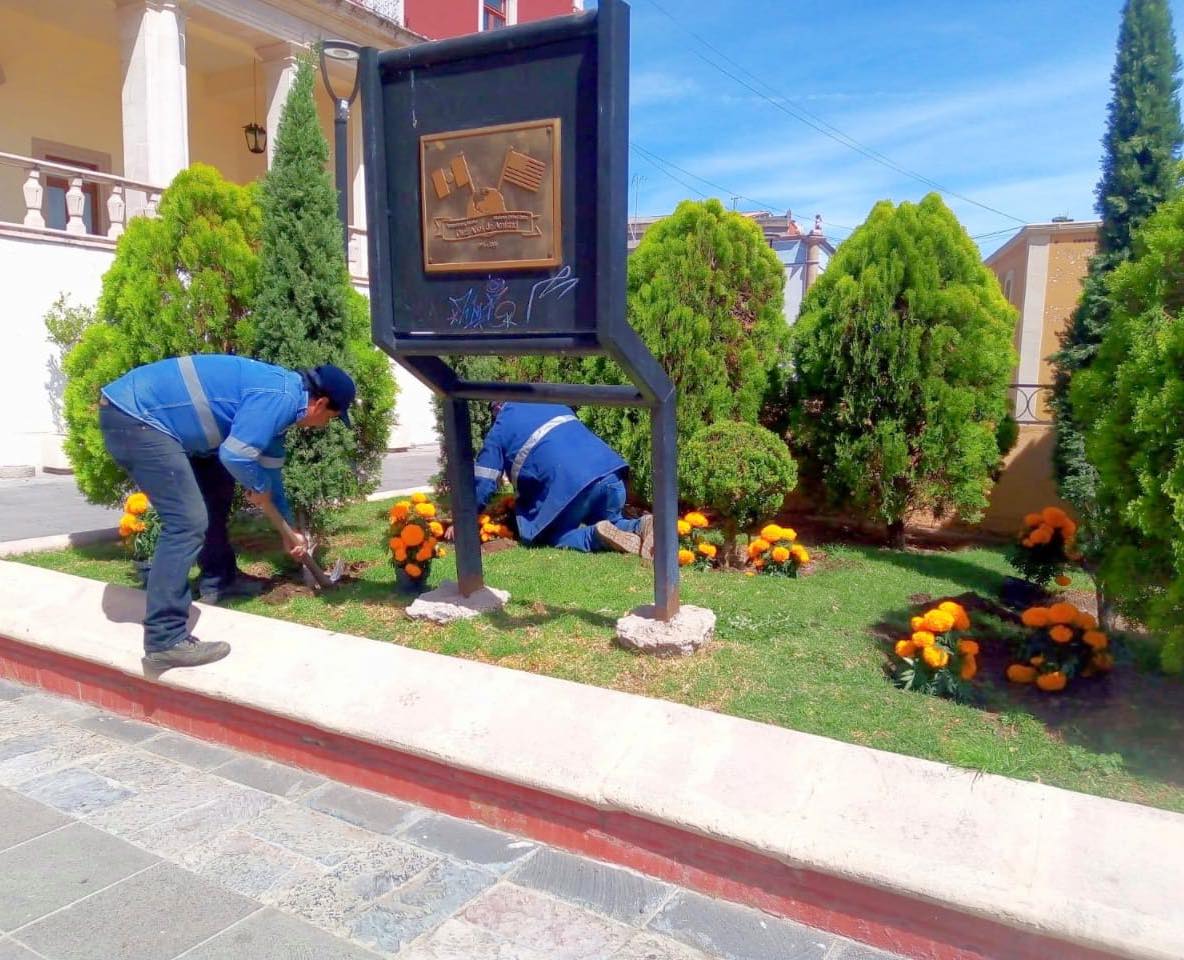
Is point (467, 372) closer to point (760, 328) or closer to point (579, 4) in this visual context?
point (760, 328)

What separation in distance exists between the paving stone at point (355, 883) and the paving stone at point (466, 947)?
0.25 meters

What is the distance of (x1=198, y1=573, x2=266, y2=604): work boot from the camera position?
17.1 feet

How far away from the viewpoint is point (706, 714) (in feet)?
9.97

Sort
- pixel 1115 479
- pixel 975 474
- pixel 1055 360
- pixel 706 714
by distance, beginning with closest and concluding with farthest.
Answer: pixel 706 714 < pixel 1115 479 < pixel 975 474 < pixel 1055 360

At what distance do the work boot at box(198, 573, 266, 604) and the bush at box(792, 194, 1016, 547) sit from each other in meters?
3.95

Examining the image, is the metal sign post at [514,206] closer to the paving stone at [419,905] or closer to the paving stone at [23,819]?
the paving stone at [419,905]

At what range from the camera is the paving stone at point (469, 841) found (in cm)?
286

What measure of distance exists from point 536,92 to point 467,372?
12.7 feet

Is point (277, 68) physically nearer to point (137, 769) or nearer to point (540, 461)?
point (540, 461)

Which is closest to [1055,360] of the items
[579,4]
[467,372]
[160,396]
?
[467,372]

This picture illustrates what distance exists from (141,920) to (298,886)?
16.3 inches

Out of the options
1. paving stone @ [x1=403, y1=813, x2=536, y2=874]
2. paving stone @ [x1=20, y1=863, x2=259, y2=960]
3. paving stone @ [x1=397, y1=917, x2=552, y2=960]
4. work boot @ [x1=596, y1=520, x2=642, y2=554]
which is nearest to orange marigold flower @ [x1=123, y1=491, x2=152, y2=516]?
work boot @ [x1=596, y1=520, x2=642, y2=554]

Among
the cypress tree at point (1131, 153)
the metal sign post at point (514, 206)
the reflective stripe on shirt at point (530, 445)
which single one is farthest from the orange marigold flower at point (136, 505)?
the cypress tree at point (1131, 153)

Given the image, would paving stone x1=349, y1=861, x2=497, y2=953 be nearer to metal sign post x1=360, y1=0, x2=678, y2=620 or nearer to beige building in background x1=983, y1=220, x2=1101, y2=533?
metal sign post x1=360, y1=0, x2=678, y2=620
